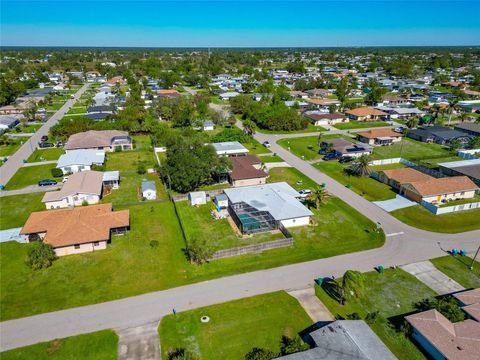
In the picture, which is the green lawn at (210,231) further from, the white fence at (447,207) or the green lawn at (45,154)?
the green lawn at (45,154)

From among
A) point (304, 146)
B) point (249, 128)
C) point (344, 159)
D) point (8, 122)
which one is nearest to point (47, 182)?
point (249, 128)

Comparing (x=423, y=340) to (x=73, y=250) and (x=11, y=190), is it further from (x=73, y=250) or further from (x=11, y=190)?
(x=11, y=190)

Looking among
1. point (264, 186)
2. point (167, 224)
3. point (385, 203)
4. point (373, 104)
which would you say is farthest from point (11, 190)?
point (373, 104)

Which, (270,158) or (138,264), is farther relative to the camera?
(270,158)

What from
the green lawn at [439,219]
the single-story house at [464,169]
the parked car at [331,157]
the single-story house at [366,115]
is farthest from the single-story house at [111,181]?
the single-story house at [366,115]

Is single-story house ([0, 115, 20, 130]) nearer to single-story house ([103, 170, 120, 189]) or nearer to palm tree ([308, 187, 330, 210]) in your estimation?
Answer: single-story house ([103, 170, 120, 189])

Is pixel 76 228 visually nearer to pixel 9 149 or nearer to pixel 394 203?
pixel 394 203
